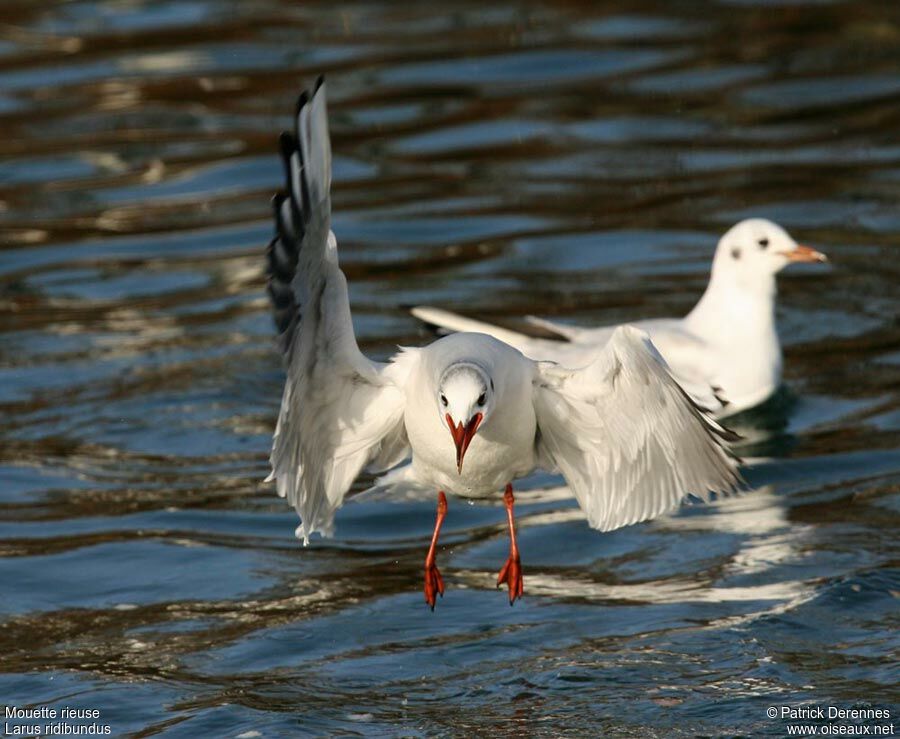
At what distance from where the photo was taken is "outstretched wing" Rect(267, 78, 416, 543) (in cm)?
661

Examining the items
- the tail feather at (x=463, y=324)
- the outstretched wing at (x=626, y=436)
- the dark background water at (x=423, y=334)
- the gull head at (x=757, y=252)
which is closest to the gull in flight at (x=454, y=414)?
the outstretched wing at (x=626, y=436)

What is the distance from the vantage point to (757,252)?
11211mm

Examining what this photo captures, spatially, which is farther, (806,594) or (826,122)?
(826,122)

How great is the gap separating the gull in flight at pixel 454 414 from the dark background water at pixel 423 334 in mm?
728

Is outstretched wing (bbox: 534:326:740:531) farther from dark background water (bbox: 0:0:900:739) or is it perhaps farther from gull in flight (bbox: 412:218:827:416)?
gull in flight (bbox: 412:218:827:416)

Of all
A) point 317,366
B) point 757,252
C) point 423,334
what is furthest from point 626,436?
point 423,334

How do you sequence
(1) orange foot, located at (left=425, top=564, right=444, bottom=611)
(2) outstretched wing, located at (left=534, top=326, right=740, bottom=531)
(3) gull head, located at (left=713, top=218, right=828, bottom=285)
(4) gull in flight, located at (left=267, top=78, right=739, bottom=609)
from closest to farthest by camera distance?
(4) gull in flight, located at (left=267, top=78, right=739, bottom=609)
(2) outstretched wing, located at (left=534, top=326, right=740, bottom=531)
(1) orange foot, located at (left=425, top=564, right=444, bottom=611)
(3) gull head, located at (left=713, top=218, right=828, bottom=285)

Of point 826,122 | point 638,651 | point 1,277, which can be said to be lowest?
point 638,651

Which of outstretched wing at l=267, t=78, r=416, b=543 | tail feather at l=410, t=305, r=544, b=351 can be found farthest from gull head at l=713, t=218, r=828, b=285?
outstretched wing at l=267, t=78, r=416, b=543

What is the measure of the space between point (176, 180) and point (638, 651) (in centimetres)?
984

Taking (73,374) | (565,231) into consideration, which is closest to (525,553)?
(73,374)

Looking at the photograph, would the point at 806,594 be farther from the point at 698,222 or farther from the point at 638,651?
the point at 698,222

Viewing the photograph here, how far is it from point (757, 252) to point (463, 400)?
15.9ft

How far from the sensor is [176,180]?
1673 centimetres
